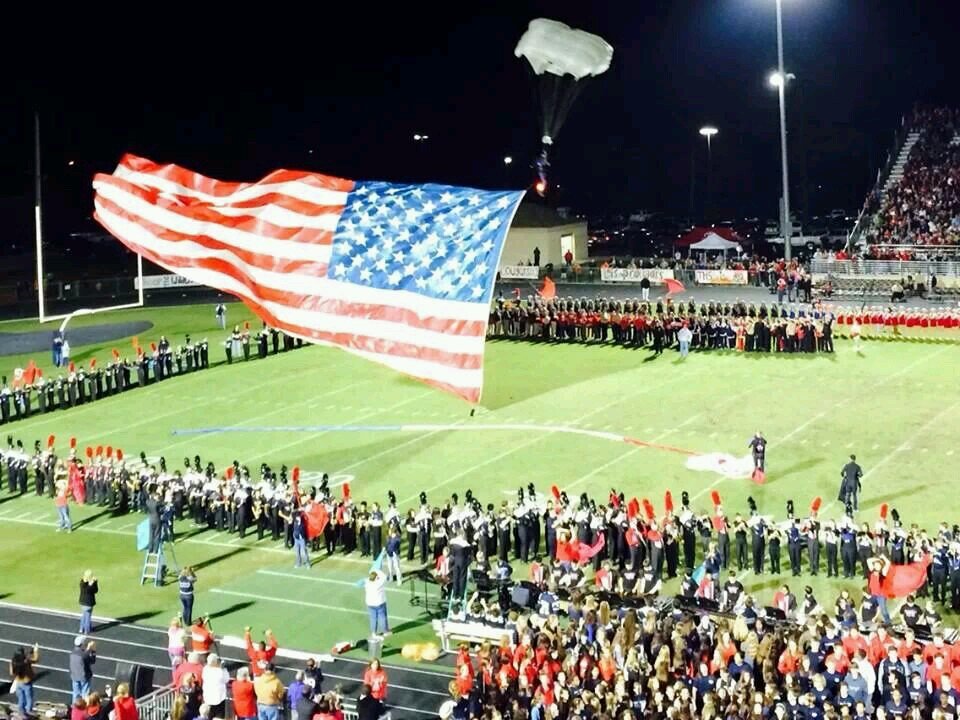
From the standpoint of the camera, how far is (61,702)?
15.0 metres

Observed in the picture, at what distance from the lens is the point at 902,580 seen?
1511 cm

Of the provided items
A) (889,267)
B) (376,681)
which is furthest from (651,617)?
(889,267)

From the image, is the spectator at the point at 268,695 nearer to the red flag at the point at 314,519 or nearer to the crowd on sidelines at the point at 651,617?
the crowd on sidelines at the point at 651,617

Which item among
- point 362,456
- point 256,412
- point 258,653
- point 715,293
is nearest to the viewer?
point 258,653

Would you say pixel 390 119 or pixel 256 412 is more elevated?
pixel 390 119

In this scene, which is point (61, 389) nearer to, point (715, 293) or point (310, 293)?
point (715, 293)

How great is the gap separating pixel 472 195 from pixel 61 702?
8649 millimetres

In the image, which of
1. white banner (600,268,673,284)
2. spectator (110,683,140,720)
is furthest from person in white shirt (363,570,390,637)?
white banner (600,268,673,284)

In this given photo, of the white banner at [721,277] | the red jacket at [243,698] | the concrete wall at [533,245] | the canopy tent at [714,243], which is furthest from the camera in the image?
the concrete wall at [533,245]

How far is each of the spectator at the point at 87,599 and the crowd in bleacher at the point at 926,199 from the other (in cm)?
3150

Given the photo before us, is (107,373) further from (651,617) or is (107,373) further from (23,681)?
(651,617)

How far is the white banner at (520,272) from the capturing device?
49094mm

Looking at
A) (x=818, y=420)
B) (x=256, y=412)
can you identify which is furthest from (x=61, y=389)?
(x=818, y=420)

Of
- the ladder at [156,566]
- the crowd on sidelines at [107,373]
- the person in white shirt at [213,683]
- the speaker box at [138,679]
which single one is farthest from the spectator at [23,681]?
the crowd on sidelines at [107,373]
